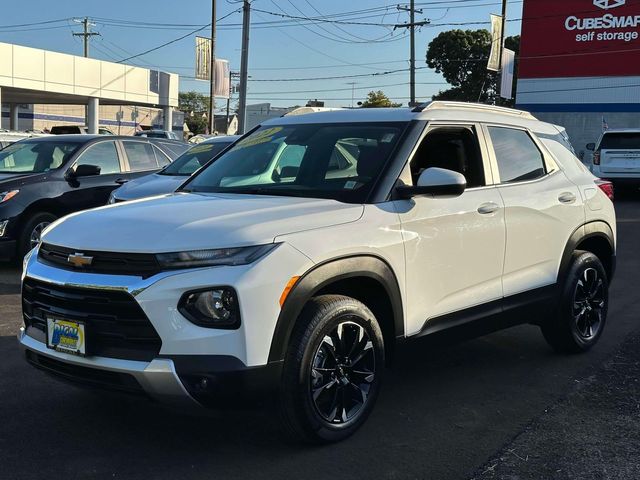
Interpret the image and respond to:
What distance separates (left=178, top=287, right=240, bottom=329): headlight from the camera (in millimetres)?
3170

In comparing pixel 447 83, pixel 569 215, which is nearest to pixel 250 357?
pixel 569 215

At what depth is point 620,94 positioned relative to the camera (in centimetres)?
3706

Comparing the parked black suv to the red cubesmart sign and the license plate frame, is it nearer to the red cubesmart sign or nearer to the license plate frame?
the license plate frame

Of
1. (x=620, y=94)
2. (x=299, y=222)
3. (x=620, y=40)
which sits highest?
(x=620, y=40)

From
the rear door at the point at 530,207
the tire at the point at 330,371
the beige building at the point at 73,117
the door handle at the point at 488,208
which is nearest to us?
the tire at the point at 330,371

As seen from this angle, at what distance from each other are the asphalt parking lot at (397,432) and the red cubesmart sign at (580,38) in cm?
3616

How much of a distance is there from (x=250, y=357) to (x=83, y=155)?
7005 millimetres

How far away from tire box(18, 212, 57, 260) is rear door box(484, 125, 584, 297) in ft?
19.6

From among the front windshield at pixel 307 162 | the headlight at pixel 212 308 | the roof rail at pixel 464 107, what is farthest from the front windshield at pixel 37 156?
the headlight at pixel 212 308

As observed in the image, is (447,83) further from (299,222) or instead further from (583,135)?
(299,222)

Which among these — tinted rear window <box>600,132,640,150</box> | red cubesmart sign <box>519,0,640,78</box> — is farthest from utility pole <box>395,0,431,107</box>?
tinted rear window <box>600,132,640,150</box>

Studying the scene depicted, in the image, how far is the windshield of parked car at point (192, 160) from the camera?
9.35 meters

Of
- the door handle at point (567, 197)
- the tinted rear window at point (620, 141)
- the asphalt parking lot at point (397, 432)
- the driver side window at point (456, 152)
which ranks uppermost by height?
the tinted rear window at point (620, 141)

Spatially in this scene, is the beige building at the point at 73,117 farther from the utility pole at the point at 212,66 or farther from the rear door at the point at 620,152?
the rear door at the point at 620,152
